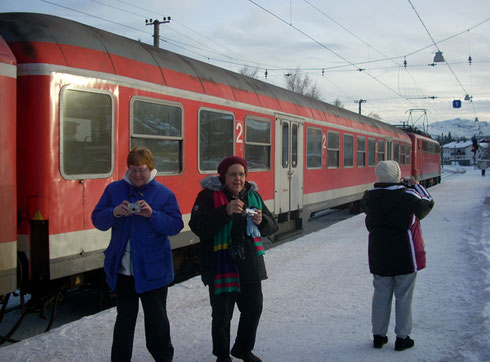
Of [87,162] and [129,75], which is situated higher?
[129,75]

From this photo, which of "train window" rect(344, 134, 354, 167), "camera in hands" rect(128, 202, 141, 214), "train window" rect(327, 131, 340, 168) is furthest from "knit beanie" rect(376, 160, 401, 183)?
"train window" rect(344, 134, 354, 167)

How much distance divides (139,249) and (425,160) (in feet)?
86.9

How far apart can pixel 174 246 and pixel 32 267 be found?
211 centimetres

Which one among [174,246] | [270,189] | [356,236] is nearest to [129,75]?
[174,246]

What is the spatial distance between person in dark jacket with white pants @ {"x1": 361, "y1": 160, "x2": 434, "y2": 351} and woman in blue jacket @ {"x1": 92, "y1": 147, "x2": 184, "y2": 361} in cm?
165

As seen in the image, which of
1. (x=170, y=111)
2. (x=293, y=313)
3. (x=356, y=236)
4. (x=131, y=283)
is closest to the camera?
(x=131, y=283)

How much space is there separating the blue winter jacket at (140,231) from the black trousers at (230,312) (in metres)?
0.42

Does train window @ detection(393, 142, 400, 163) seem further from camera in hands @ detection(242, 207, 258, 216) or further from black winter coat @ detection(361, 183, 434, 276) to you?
camera in hands @ detection(242, 207, 258, 216)

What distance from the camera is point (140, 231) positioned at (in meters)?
3.28

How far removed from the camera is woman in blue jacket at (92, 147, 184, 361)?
325 cm

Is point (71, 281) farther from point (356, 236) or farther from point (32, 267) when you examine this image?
point (356, 236)

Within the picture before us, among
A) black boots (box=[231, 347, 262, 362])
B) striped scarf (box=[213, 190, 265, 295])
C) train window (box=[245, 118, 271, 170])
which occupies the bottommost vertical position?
black boots (box=[231, 347, 262, 362])

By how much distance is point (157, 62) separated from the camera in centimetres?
630

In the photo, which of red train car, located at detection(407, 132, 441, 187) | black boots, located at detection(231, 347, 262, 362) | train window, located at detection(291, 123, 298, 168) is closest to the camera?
black boots, located at detection(231, 347, 262, 362)
